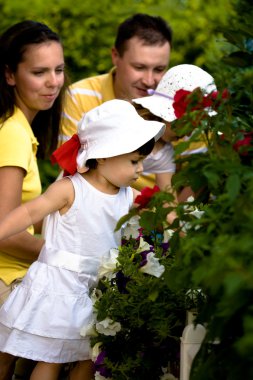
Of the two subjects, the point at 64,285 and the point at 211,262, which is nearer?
the point at 211,262

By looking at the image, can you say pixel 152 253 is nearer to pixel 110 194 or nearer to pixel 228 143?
pixel 110 194

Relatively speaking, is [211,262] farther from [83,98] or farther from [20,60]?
[83,98]

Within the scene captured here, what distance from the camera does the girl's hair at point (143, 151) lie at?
147 inches

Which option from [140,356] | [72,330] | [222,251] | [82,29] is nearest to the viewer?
[222,251]

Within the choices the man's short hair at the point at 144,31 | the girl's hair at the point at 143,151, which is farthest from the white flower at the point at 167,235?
the man's short hair at the point at 144,31

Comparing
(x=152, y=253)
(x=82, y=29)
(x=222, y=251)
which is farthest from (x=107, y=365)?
(x=82, y=29)

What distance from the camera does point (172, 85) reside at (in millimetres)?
4730

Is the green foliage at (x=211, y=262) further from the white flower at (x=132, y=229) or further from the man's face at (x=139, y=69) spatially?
the man's face at (x=139, y=69)

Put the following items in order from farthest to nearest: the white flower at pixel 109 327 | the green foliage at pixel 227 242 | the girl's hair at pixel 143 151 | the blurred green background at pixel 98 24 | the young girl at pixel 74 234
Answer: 1. the blurred green background at pixel 98 24
2. the girl's hair at pixel 143 151
3. the young girl at pixel 74 234
4. the white flower at pixel 109 327
5. the green foliage at pixel 227 242

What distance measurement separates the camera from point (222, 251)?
73.2 inches

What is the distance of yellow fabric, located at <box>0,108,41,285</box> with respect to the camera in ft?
13.6

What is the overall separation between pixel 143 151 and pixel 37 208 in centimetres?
52

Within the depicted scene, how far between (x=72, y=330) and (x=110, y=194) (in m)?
0.60

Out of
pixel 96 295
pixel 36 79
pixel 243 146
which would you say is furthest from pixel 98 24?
pixel 243 146
